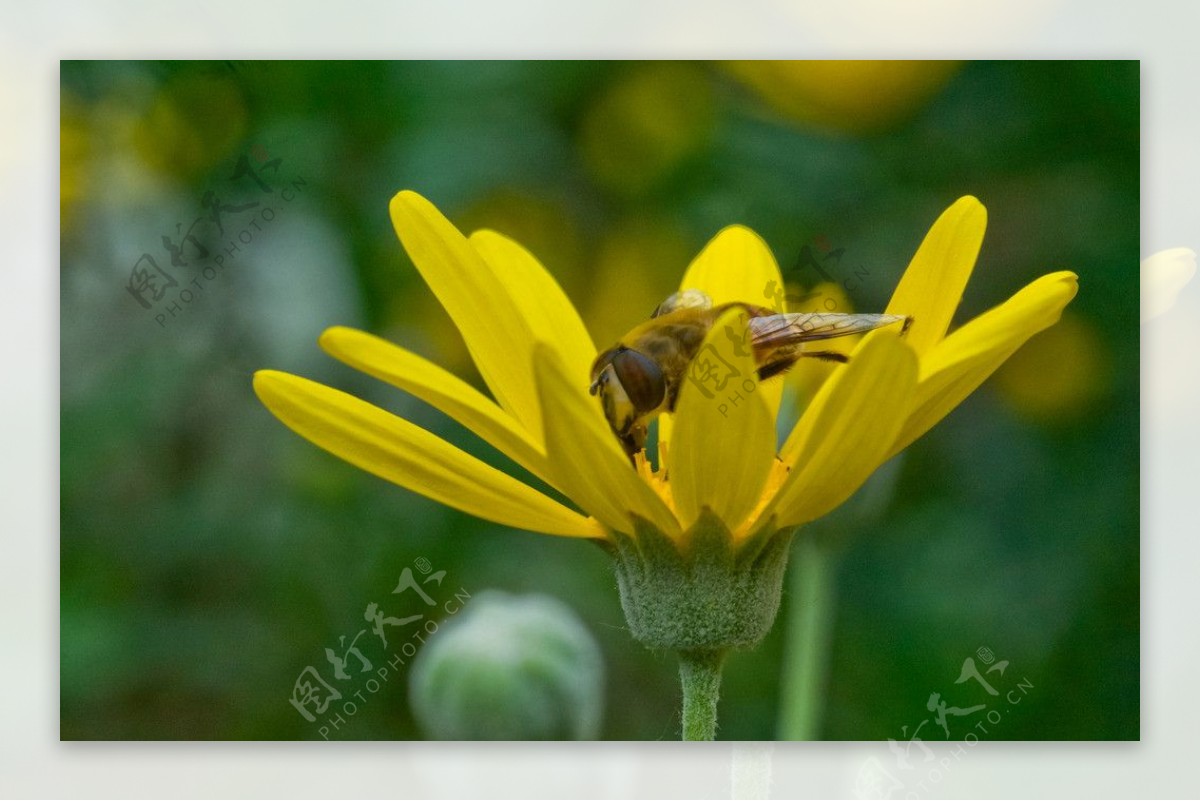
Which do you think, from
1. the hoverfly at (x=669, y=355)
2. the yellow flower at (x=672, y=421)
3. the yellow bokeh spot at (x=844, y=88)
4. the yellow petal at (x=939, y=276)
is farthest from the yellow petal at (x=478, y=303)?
the yellow bokeh spot at (x=844, y=88)

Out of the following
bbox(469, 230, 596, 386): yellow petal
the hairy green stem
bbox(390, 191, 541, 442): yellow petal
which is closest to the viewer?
bbox(390, 191, 541, 442): yellow petal

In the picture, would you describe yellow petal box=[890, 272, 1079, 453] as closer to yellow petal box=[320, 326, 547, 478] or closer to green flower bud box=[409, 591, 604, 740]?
yellow petal box=[320, 326, 547, 478]

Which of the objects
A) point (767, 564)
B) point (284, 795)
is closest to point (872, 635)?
point (767, 564)

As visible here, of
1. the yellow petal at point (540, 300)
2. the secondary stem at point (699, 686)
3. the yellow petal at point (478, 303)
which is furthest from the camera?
the yellow petal at point (540, 300)

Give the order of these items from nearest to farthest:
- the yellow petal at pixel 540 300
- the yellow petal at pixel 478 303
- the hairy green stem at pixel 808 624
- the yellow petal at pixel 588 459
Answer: the yellow petal at pixel 588 459 → the yellow petal at pixel 478 303 → the yellow petal at pixel 540 300 → the hairy green stem at pixel 808 624

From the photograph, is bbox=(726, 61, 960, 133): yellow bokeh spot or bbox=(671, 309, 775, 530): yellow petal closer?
bbox=(671, 309, 775, 530): yellow petal

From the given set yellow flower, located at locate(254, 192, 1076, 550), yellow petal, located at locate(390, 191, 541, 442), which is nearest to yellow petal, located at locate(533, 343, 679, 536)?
yellow flower, located at locate(254, 192, 1076, 550)

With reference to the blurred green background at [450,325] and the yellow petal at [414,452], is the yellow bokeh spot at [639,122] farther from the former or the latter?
the yellow petal at [414,452]
